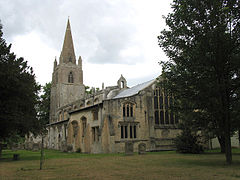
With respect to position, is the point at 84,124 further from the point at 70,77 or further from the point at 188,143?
the point at 70,77

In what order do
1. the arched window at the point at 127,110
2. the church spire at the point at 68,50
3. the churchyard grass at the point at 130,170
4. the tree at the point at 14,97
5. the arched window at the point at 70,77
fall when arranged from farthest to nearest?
the arched window at the point at 70,77, the church spire at the point at 68,50, the arched window at the point at 127,110, the tree at the point at 14,97, the churchyard grass at the point at 130,170

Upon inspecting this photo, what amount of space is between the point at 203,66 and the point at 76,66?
61.5 m

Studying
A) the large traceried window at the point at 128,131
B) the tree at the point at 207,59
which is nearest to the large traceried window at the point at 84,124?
the large traceried window at the point at 128,131

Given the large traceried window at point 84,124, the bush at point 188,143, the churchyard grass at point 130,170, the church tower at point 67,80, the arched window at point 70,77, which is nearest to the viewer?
the churchyard grass at point 130,170

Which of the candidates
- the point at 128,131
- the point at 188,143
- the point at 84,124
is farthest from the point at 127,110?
the point at 188,143

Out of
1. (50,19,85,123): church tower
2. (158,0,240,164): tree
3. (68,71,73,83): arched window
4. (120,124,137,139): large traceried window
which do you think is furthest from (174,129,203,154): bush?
(68,71,73,83): arched window

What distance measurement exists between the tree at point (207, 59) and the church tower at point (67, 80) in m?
56.3

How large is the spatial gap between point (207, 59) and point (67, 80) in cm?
6044

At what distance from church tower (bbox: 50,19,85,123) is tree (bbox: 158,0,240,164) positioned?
56.3 meters

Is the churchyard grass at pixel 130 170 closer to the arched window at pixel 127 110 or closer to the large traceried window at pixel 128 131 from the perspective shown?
the large traceried window at pixel 128 131

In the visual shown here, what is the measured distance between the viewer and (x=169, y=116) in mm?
35594

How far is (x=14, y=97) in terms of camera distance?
74.4 ft

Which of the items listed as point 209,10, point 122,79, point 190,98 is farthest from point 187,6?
point 122,79

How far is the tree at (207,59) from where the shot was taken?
1516 cm
